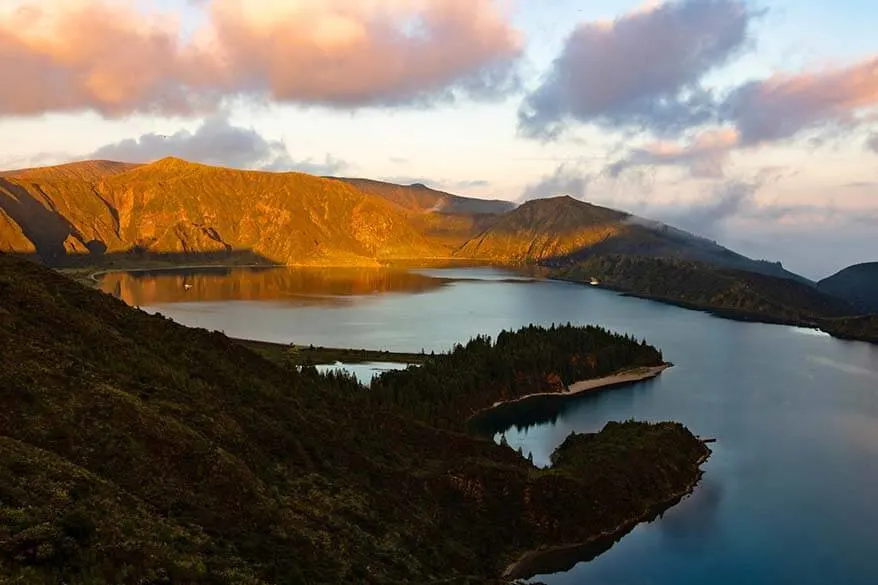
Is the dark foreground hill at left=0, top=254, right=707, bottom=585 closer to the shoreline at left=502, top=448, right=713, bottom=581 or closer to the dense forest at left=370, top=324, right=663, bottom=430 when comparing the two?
the shoreline at left=502, top=448, right=713, bottom=581

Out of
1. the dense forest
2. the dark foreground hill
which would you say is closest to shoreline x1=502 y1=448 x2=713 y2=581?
the dark foreground hill

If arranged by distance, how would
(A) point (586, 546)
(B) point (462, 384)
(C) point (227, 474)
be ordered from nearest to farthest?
(C) point (227, 474) < (A) point (586, 546) < (B) point (462, 384)

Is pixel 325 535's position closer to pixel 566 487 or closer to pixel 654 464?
pixel 566 487

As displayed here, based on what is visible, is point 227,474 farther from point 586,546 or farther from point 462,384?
point 462,384

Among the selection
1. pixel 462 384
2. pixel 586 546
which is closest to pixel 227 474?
pixel 586 546

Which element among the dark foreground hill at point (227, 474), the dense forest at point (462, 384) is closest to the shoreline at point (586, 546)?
the dark foreground hill at point (227, 474)

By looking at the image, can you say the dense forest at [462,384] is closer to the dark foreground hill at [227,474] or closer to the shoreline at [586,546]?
the dark foreground hill at [227,474]
